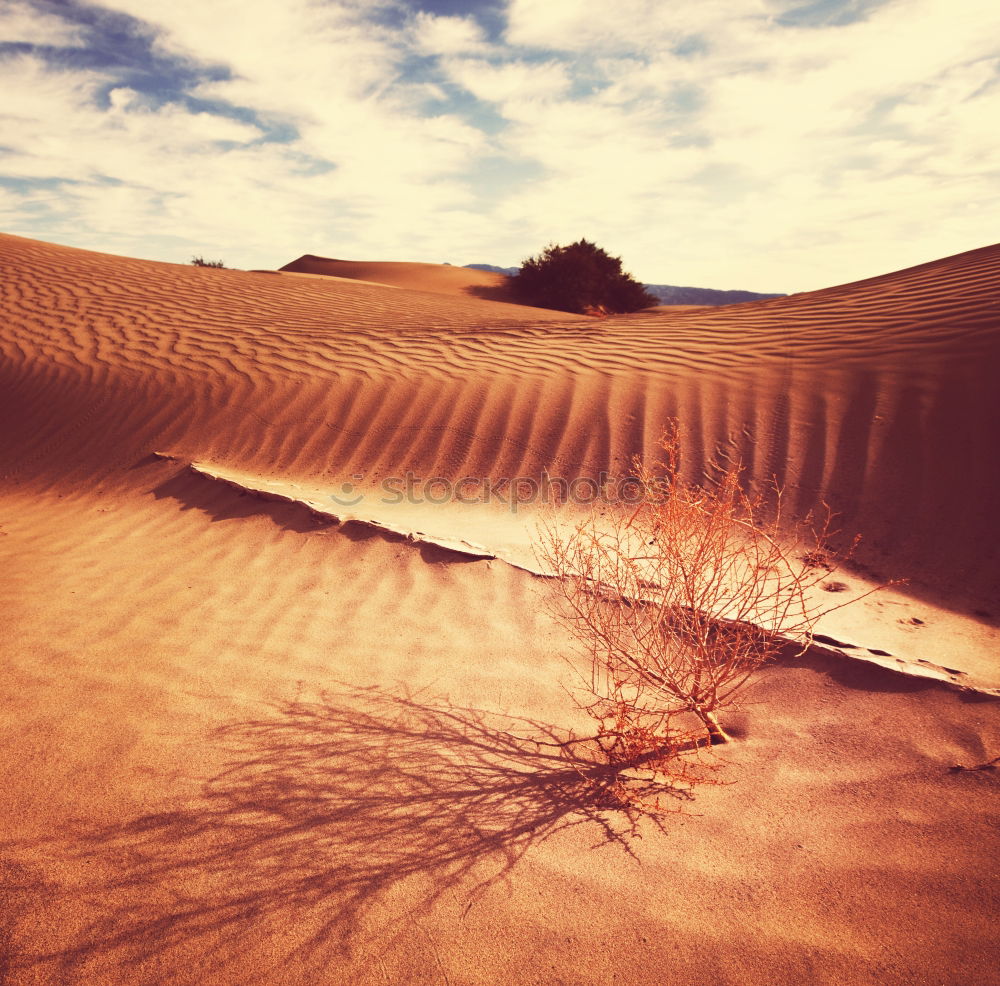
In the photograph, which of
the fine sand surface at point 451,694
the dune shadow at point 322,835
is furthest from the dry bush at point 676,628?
the dune shadow at point 322,835

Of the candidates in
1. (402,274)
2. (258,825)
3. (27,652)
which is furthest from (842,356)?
(402,274)

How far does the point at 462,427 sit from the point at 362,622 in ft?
8.35

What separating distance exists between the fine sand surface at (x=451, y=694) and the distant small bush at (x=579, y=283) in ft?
37.9

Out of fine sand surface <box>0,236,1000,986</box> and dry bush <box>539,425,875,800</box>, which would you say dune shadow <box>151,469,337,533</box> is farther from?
dry bush <box>539,425,875,800</box>

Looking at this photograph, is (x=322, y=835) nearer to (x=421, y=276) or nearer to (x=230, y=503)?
(x=230, y=503)

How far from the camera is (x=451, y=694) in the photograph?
2.53 m

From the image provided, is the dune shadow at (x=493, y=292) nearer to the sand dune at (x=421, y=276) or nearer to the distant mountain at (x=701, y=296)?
the sand dune at (x=421, y=276)

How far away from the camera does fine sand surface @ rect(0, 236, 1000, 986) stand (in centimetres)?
157

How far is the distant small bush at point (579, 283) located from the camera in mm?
16844

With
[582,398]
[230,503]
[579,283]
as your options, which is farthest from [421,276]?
[230,503]

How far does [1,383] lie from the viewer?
656cm

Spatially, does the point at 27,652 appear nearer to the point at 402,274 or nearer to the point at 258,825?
the point at 258,825

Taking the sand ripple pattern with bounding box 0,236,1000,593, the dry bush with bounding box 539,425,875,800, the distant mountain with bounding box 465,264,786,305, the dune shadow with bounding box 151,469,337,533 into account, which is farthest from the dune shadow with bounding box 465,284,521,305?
the distant mountain with bounding box 465,264,786,305

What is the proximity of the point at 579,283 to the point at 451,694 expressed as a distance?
1610 cm
